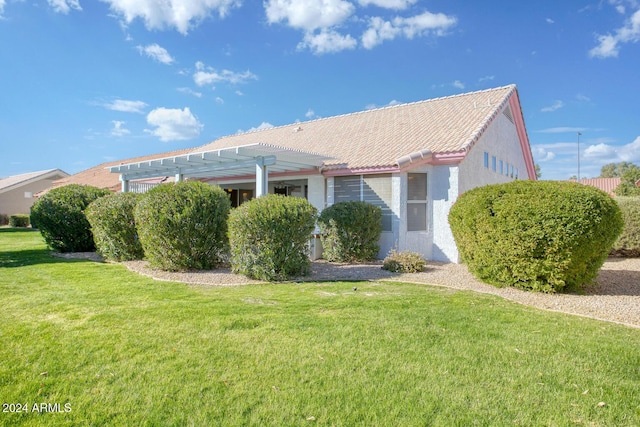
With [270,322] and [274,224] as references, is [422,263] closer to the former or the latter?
[274,224]

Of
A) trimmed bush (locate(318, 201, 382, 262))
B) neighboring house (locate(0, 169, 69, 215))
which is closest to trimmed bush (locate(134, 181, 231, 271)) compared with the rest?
trimmed bush (locate(318, 201, 382, 262))

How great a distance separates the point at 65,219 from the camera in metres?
13.2

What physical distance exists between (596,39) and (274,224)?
57.0 ft

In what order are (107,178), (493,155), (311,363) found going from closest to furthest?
1. (311,363)
2. (493,155)
3. (107,178)

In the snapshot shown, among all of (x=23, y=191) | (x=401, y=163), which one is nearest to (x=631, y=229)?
(x=401, y=163)

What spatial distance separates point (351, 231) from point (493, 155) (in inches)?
305

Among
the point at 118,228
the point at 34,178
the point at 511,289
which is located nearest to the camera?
the point at 511,289

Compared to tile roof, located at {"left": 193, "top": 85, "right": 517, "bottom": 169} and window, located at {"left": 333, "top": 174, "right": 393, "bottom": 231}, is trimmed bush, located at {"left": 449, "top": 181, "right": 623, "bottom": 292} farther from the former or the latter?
window, located at {"left": 333, "top": 174, "right": 393, "bottom": 231}

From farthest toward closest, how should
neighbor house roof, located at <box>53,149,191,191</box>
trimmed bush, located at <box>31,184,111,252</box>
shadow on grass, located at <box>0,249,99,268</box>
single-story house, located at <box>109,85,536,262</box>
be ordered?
1. neighbor house roof, located at <box>53,149,191,191</box>
2. trimmed bush, located at <box>31,184,111,252</box>
3. single-story house, located at <box>109,85,536,262</box>
4. shadow on grass, located at <box>0,249,99,268</box>

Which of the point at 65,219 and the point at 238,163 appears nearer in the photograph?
the point at 238,163

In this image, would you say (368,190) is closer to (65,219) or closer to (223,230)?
(223,230)

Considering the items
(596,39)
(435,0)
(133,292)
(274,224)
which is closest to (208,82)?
(435,0)

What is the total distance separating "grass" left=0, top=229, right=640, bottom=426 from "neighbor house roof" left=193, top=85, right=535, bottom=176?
676 cm

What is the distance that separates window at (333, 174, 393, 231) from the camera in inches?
476
